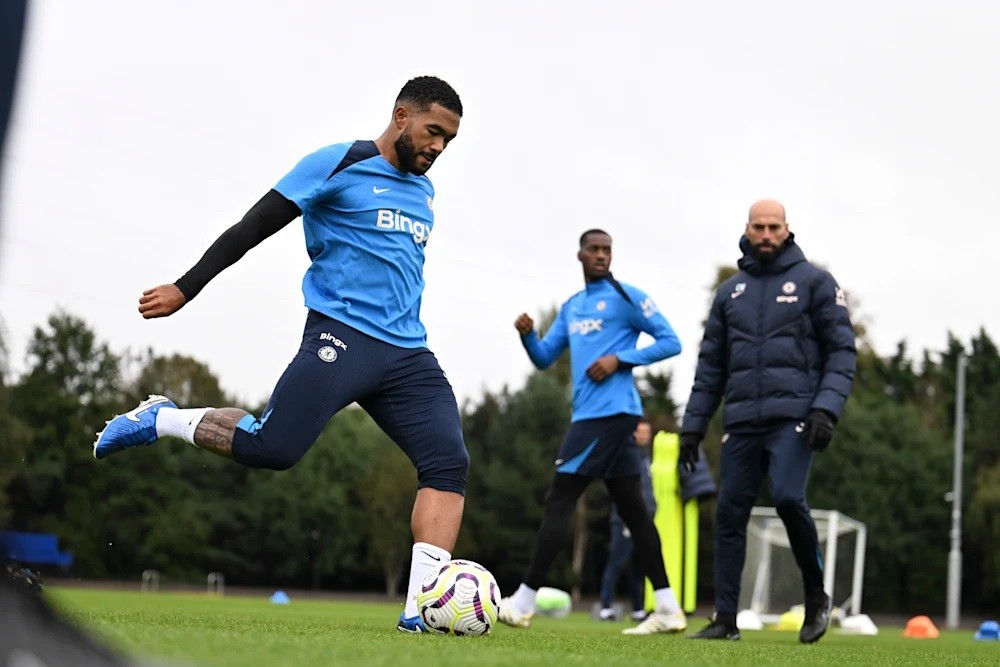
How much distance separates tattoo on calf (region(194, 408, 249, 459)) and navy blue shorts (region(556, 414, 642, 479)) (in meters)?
4.09

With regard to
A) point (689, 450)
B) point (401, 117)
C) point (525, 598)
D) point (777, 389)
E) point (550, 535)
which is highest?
point (401, 117)

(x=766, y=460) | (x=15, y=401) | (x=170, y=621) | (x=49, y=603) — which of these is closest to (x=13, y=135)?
(x=49, y=603)

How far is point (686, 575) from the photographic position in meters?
16.3

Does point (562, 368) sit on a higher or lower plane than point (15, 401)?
higher

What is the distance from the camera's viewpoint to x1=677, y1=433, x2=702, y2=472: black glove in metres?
9.21

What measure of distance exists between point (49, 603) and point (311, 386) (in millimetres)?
3178

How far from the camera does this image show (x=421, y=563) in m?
6.32

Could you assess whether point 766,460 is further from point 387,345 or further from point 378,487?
point 378,487

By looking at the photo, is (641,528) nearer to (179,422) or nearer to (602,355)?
(602,355)

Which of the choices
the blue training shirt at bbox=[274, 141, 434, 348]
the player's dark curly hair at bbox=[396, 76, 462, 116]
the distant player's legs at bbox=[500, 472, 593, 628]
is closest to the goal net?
the distant player's legs at bbox=[500, 472, 593, 628]

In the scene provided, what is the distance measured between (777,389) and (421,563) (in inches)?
129

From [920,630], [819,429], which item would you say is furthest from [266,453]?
[920,630]

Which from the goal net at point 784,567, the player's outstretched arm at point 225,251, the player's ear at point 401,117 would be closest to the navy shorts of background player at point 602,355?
the player's ear at point 401,117

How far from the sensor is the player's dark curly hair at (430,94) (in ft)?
21.4
